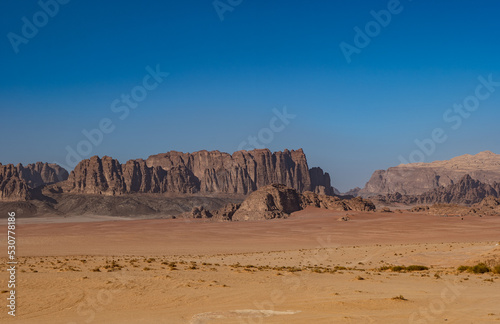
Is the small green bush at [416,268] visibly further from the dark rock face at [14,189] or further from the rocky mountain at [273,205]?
the dark rock face at [14,189]

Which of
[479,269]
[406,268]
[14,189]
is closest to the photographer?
[479,269]

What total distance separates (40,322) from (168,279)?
8016mm

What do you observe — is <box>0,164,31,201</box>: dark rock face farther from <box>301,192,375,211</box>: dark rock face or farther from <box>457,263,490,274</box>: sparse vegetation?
<box>457,263,490,274</box>: sparse vegetation

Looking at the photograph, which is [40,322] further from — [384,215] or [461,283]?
[384,215]

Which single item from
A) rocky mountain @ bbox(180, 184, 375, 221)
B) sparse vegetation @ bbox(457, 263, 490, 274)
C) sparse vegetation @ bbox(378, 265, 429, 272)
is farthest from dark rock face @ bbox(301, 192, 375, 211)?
sparse vegetation @ bbox(457, 263, 490, 274)

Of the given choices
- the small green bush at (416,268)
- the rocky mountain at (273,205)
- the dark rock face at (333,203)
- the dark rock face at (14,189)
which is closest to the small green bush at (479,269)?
the small green bush at (416,268)

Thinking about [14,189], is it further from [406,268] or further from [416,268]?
[416,268]

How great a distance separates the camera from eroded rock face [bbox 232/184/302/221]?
3981 inches

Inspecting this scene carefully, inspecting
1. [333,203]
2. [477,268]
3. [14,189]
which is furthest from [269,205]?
[14,189]

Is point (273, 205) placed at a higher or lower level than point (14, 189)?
lower

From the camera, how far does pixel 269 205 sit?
104 m

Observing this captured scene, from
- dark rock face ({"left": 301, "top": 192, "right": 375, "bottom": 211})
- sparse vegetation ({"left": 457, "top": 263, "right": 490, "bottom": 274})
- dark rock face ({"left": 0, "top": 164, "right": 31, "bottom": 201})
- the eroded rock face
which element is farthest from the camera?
dark rock face ({"left": 0, "top": 164, "right": 31, "bottom": 201})

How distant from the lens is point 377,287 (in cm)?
2023


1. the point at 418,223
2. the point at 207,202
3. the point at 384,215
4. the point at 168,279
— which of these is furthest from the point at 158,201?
the point at 168,279
